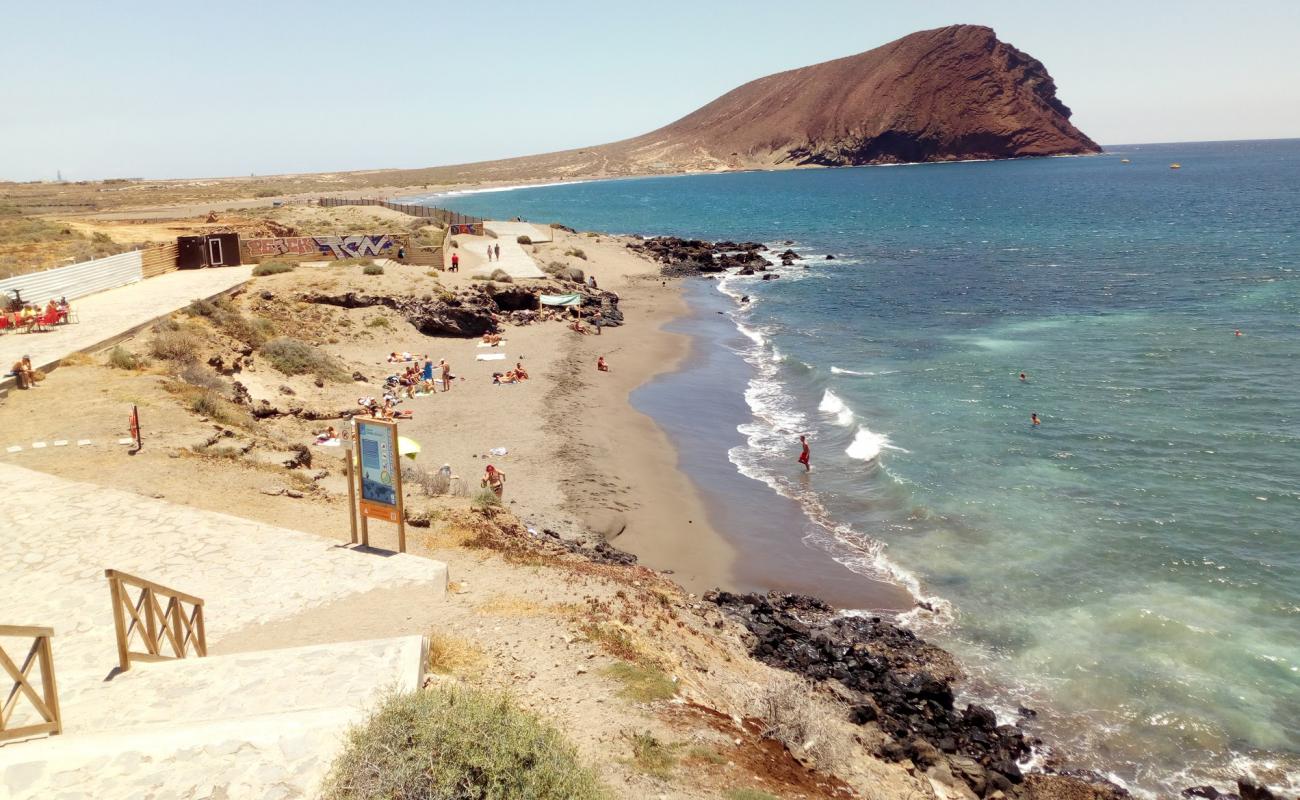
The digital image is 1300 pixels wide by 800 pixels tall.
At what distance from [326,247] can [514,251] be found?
1419 centimetres

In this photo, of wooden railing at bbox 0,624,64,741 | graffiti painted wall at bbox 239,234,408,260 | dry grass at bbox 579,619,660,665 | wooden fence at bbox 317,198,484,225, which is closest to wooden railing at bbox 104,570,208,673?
wooden railing at bbox 0,624,64,741


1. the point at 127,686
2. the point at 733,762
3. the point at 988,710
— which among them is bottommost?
the point at 988,710

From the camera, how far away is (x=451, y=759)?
6.56 meters

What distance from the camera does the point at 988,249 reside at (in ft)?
226

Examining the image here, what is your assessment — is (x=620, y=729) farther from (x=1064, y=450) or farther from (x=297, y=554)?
(x=1064, y=450)

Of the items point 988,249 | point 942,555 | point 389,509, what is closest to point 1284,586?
point 942,555

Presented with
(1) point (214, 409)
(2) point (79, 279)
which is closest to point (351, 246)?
(2) point (79, 279)

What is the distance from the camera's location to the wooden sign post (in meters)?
12.4

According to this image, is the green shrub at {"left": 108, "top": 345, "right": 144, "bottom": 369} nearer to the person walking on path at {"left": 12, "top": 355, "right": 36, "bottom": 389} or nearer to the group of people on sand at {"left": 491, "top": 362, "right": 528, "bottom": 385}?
the person walking on path at {"left": 12, "top": 355, "right": 36, "bottom": 389}

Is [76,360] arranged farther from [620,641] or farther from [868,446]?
[868,446]

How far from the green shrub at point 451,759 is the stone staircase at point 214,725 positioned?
1.23ft

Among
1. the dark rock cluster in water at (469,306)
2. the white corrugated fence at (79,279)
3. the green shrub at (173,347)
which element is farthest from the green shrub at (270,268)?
the green shrub at (173,347)

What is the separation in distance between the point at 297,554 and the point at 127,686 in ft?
13.4

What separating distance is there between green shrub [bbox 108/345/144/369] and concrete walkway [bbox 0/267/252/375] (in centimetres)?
117
